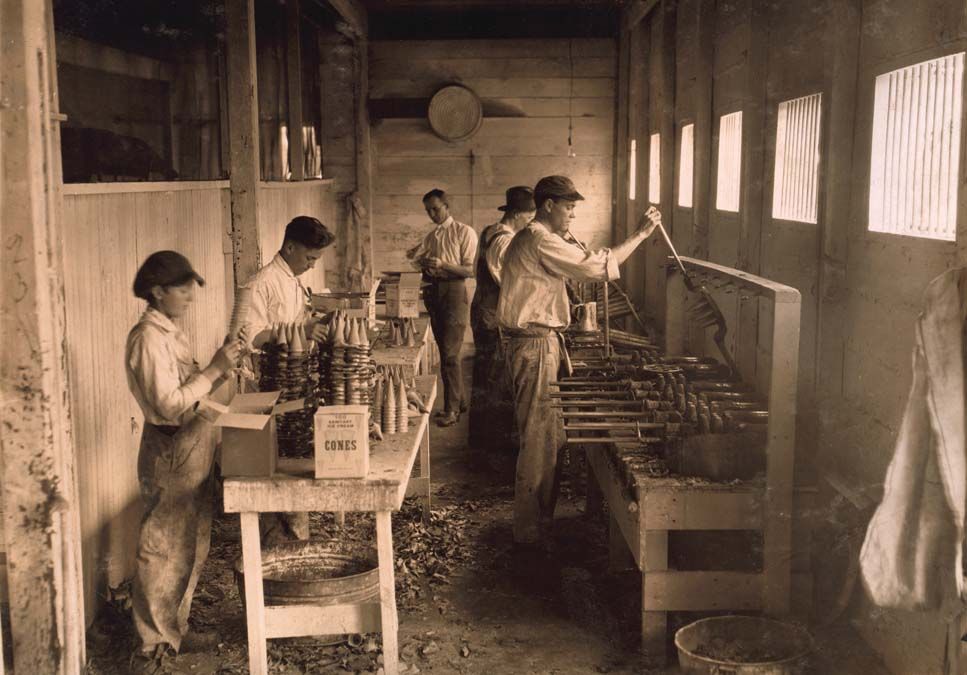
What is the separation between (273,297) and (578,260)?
5.91 feet

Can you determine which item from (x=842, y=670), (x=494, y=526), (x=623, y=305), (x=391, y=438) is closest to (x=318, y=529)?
(x=494, y=526)

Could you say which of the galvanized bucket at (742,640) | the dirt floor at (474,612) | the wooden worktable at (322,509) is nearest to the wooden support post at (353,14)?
the dirt floor at (474,612)

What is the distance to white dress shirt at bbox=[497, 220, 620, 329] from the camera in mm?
6305

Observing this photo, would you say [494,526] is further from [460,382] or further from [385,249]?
[385,249]

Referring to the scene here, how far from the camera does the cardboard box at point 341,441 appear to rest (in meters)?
4.20

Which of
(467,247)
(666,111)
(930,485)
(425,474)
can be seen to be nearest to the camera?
(930,485)

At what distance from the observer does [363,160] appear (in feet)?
43.7

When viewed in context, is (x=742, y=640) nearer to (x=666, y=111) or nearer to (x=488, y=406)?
(x=488, y=406)

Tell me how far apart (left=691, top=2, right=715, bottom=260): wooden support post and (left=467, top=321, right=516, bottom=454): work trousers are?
6.40 ft

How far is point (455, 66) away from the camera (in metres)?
13.5

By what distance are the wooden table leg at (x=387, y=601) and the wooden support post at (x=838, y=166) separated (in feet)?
7.81

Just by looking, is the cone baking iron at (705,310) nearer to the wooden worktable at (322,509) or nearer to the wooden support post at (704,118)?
the wooden support post at (704,118)

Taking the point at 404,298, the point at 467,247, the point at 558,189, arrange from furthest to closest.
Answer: the point at 467,247 < the point at 404,298 < the point at 558,189

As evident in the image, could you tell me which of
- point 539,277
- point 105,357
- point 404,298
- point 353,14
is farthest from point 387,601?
point 353,14
